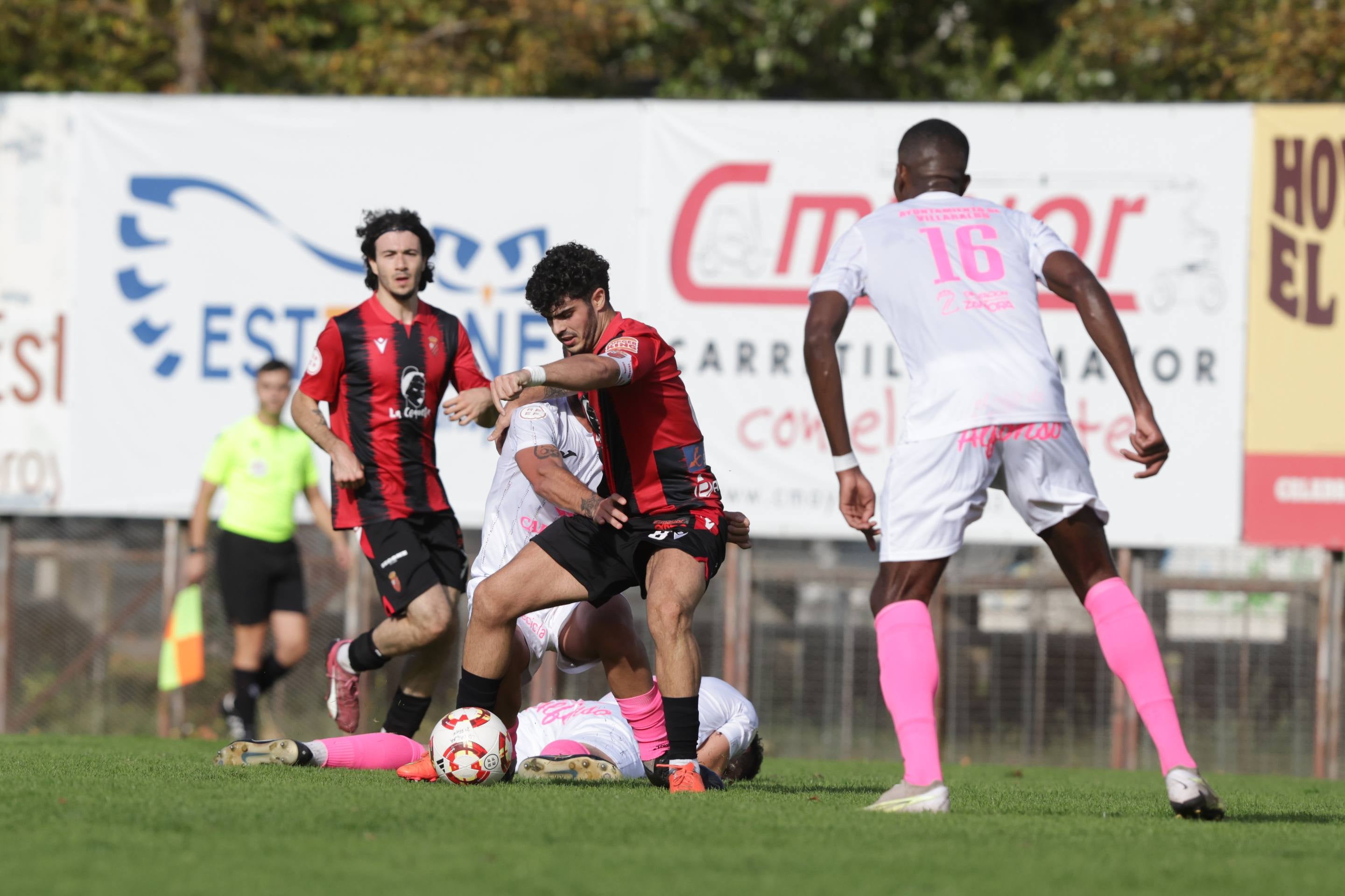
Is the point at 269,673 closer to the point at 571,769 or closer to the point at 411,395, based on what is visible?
the point at 411,395

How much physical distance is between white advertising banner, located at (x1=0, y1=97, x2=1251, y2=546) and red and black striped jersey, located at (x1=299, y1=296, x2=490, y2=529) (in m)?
4.21

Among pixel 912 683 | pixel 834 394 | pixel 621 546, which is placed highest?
pixel 834 394

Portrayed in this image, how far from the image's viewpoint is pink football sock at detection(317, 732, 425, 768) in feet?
21.3

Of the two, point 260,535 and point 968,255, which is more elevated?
point 968,255

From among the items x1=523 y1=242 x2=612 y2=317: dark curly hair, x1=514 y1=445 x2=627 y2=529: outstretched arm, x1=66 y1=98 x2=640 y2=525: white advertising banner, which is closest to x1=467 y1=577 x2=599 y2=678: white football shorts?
x1=514 y1=445 x2=627 y2=529: outstretched arm

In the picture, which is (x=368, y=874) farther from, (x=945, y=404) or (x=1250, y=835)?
(x=1250, y=835)

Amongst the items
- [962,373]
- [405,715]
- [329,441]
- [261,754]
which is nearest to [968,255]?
[962,373]

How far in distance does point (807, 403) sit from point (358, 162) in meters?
3.66

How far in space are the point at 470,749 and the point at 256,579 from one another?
192 inches

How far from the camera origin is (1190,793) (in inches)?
192

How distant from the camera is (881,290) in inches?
201

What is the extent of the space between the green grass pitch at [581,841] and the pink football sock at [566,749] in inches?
11.2

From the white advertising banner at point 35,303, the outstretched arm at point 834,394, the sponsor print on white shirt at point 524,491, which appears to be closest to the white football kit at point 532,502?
the sponsor print on white shirt at point 524,491

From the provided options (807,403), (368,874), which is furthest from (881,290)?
(807,403)
